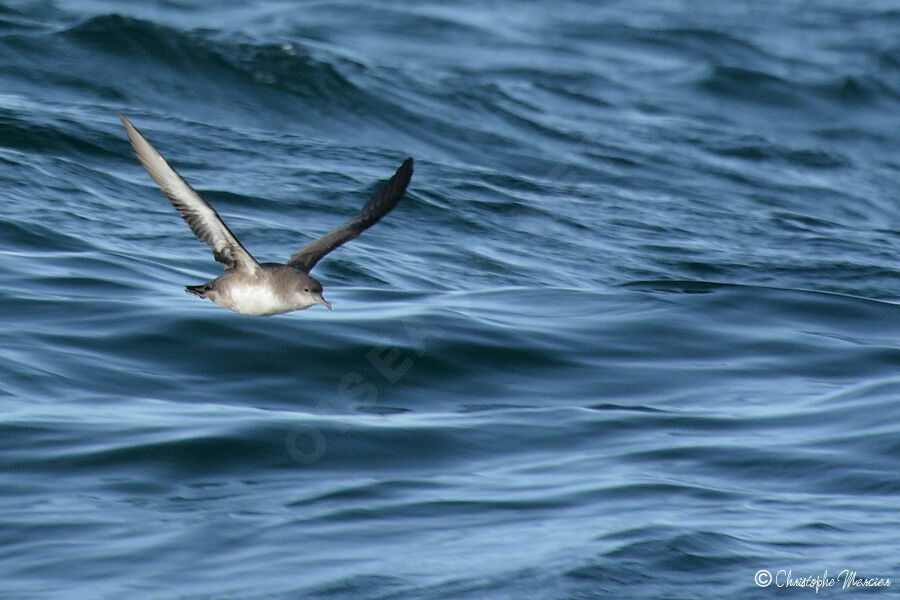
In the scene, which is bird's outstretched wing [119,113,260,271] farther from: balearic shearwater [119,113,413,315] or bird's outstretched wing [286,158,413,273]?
bird's outstretched wing [286,158,413,273]

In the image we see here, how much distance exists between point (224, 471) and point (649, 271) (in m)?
5.75

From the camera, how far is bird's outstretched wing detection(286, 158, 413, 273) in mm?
6988

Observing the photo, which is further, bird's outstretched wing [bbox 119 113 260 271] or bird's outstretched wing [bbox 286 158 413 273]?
bird's outstretched wing [bbox 286 158 413 273]

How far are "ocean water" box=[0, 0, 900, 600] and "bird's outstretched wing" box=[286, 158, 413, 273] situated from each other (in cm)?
161

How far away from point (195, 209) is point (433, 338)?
167 inches

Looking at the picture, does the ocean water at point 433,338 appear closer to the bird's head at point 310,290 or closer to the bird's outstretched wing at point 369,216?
the bird's head at point 310,290

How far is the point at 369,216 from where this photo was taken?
23.2 ft
